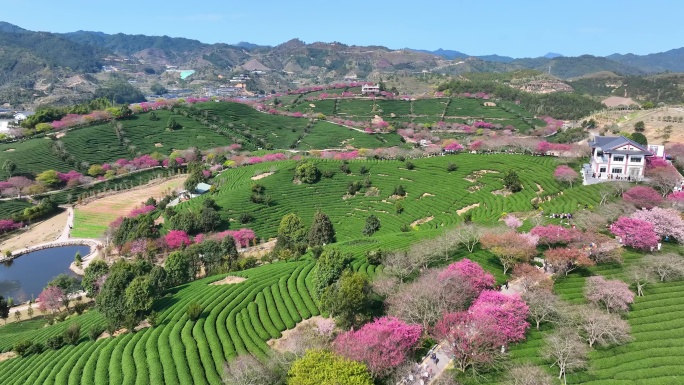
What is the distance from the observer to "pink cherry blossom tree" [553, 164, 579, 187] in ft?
198

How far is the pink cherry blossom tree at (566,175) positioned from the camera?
60.3 metres

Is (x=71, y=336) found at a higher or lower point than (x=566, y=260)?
lower

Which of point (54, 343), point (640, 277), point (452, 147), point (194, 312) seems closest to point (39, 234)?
point (54, 343)

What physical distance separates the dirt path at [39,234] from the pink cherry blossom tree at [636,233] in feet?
252

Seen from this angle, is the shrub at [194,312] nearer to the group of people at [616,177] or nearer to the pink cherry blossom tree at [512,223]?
the pink cherry blossom tree at [512,223]

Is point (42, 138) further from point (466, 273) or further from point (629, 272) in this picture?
point (629, 272)

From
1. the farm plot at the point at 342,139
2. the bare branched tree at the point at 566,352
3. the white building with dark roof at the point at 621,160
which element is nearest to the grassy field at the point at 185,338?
the bare branched tree at the point at 566,352

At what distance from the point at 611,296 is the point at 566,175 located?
111ft

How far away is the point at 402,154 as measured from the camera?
9300 cm

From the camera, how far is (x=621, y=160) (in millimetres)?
59281

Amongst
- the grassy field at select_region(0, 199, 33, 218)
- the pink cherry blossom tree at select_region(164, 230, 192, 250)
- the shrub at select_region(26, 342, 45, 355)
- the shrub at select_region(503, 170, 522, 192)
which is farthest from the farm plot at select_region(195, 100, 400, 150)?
the shrub at select_region(26, 342, 45, 355)

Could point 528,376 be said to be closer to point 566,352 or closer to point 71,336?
point 566,352

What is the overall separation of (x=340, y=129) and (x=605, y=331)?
10648 cm

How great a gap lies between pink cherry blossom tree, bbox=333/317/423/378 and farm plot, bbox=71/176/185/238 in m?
57.7
